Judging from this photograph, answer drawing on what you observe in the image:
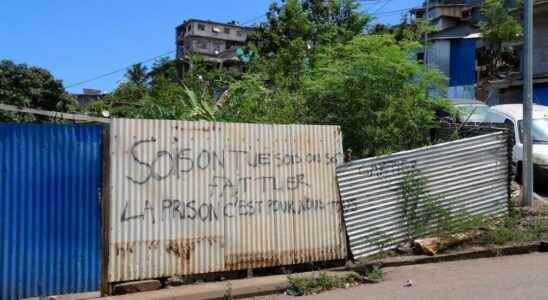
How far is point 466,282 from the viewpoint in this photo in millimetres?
7363

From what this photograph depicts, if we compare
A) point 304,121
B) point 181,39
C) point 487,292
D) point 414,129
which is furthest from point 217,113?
point 181,39

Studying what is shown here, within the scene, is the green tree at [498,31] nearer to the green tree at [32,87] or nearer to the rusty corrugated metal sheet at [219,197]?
the rusty corrugated metal sheet at [219,197]

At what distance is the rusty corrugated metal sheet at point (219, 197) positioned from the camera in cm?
677

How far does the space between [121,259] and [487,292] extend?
14.0ft

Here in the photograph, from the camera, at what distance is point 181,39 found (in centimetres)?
10281

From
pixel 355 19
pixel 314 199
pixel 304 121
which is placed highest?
pixel 355 19

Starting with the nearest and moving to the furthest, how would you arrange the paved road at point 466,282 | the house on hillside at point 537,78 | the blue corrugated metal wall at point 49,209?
the blue corrugated metal wall at point 49,209 < the paved road at point 466,282 < the house on hillside at point 537,78

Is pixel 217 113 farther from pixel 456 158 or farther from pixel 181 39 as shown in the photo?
pixel 181 39

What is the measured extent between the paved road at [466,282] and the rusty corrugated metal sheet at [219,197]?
37.1 inches

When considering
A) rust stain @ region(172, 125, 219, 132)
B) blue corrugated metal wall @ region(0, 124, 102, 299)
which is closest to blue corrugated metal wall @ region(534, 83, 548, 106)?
rust stain @ region(172, 125, 219, 132)

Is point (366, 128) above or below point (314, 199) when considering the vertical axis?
above

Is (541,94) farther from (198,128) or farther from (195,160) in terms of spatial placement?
(195,160)

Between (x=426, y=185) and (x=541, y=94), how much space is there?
731 inches

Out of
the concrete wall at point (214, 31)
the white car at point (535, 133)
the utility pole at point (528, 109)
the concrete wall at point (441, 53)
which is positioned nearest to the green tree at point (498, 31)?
the concrete wall at point (441, 53)
